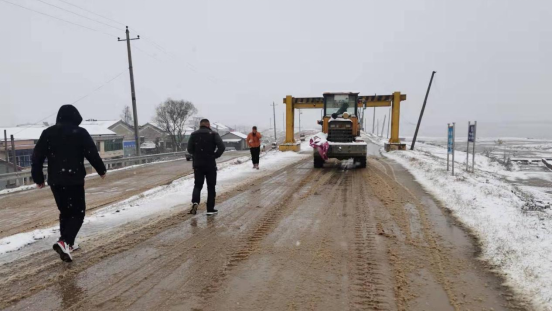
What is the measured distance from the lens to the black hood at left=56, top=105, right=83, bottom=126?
14.3 feet

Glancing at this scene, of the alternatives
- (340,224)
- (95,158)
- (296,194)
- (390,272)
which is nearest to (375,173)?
(296,194)

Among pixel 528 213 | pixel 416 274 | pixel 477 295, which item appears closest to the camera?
pixel 477 295

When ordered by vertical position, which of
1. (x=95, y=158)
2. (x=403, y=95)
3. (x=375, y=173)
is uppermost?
(x=403, y=95)

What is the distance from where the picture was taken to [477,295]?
3355 mm

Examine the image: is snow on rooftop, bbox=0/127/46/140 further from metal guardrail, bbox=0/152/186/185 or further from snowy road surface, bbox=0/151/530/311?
snowy road surface, bbox=0/151/530/311

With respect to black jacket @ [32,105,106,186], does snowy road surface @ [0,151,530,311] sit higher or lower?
lower

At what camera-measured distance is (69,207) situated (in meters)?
4.38

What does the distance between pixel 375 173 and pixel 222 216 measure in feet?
25.6

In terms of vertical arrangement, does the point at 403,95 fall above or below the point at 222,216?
above

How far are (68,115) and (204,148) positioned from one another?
258 centimetres

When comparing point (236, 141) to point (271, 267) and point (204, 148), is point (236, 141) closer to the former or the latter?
point (204, 148)

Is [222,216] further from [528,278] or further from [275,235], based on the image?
[528,278]

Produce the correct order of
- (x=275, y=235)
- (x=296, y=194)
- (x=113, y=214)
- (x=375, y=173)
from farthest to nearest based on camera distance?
(x=375, y=173)
(x=296, y=194)
(x=113, y=214)
(x=275, y=235)

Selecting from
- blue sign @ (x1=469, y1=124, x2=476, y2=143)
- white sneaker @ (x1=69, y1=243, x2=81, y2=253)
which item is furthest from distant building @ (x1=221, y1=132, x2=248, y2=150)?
white sneaker @ (x1=69, y1=243, x2=81, y2=253)
